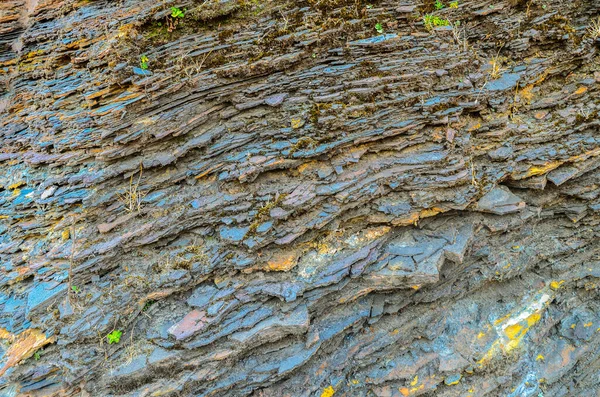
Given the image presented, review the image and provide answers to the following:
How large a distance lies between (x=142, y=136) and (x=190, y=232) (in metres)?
1.39

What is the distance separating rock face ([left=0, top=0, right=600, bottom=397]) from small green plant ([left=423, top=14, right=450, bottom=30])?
0.05 metres

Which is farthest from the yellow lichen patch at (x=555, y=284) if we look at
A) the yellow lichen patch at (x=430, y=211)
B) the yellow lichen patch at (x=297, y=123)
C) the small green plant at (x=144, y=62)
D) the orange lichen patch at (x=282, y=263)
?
the small green plant at (x=144, y=62)

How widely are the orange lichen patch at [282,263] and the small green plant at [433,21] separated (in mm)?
3805

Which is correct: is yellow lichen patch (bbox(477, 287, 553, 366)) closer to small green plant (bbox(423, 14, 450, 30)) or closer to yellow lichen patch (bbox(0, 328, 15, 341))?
small green plant (bbox(423, 14, 450, 30))

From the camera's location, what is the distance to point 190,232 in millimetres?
4715

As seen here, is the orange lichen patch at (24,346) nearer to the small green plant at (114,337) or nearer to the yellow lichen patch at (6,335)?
the yellow lichen patch at (6,335)

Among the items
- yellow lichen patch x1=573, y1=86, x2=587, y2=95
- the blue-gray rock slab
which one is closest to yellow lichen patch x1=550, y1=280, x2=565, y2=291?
the blue-gray rock slab

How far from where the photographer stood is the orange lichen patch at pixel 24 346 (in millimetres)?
4084

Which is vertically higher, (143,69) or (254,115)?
(143,69)

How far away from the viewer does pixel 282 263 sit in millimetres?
4547

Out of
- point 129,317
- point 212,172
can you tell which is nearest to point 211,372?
point 129,317

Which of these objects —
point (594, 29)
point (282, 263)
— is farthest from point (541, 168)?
point (282, 263)

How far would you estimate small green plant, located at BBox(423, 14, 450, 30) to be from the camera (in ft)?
17.1

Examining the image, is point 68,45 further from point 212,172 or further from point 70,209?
point 212,172
